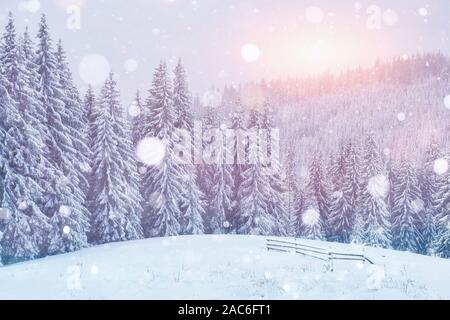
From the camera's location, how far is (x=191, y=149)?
146 ft

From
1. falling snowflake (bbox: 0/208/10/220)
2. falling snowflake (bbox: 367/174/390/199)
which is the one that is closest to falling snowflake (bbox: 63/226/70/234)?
falling snowflake (bbox: 0/208/10/220)

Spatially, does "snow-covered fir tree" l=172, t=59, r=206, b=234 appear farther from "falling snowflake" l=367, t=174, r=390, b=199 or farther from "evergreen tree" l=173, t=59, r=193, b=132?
"falling snowflake" l=367, t=174, r=390, b=199

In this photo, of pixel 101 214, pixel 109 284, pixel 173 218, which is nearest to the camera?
pixel 109 284

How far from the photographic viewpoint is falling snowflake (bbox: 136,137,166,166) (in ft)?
137

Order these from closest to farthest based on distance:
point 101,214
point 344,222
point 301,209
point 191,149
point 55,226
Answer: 1. point 55,226
2. point 101,214
3. point 191,149
4. point 344,222
5. point 301,209

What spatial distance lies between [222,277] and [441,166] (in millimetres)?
44452

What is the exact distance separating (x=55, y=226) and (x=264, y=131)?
23.0 m

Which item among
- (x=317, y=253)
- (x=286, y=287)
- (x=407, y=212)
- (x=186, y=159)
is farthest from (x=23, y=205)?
(x=407, y=212)

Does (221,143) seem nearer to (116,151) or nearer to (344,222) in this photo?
(116,151)

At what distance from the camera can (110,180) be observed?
1487 inches

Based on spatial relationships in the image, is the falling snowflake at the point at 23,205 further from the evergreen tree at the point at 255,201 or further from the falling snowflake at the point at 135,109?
the evergreen tree at the point at 255,201

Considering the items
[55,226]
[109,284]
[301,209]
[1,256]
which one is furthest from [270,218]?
[109,284]

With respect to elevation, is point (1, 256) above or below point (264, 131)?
below

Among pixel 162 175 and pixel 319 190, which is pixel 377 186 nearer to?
pixel 319 190
